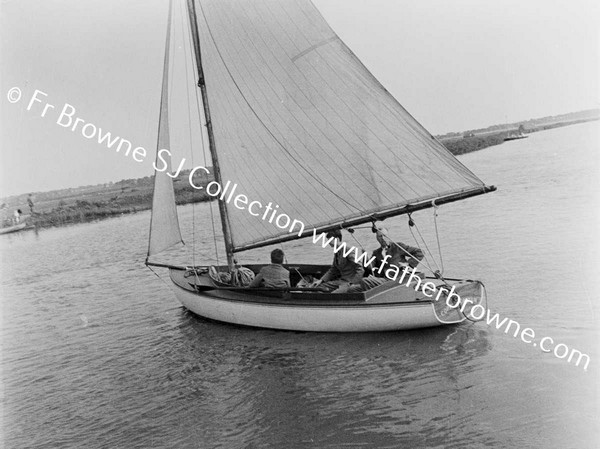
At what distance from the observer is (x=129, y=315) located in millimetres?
15617

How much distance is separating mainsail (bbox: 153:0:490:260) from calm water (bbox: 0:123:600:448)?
2.79m

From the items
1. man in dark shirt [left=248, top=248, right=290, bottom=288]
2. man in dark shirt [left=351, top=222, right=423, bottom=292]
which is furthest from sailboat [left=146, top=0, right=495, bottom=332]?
man in dark shirt [left=351, top=222, right=423, bottom=292]

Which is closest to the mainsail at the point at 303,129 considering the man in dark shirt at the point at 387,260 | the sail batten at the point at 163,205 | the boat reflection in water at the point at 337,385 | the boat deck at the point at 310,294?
the man in dark shirt at the point at 387,260

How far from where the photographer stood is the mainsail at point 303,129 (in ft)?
34.3

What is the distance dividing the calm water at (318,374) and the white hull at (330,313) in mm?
261

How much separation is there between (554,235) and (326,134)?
1032 cm

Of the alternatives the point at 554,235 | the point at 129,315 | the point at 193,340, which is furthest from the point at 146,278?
the point at 554,235

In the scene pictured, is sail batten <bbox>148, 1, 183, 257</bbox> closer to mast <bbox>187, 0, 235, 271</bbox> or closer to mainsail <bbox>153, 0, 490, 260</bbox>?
mast <bbox>187, 0, 235, 271</bbox>

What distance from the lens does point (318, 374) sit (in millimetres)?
9547

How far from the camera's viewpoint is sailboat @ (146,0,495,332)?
1037 cm

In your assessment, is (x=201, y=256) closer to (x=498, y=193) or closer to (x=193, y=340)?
(x=193, y=340)

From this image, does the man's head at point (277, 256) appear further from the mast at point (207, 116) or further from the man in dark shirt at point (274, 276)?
the mast at point (207, 116)

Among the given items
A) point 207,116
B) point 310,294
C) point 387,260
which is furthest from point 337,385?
point 207,116

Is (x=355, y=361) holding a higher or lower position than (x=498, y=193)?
lower
